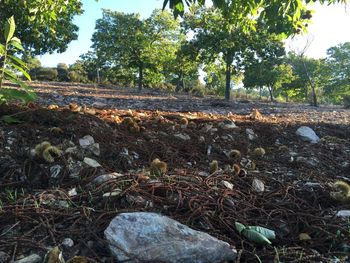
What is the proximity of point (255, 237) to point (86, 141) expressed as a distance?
2.86 metres

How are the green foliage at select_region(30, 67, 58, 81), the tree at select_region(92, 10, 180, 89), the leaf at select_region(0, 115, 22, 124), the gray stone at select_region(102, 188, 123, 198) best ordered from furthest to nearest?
the green foliage at select_region(30, 67, 58, 81) → the tree at select_region(92, 10, 180, 89) → the leaf at select_region(0, 115, 22, 124) → the gray stone at select_region(102, 188, 123, 198)

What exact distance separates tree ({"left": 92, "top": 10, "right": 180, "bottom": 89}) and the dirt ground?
2765cm

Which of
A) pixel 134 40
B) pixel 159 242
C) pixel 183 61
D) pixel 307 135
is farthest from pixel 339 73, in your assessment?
pixel 159 242

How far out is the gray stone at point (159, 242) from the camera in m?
2.65

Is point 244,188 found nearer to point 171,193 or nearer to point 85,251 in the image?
point 171,193

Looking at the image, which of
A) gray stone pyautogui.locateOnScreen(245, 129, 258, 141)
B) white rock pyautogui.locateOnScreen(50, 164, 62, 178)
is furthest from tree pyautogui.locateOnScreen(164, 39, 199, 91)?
white rock pyautogui.locateOnScreen(50, 164, 62, 178)

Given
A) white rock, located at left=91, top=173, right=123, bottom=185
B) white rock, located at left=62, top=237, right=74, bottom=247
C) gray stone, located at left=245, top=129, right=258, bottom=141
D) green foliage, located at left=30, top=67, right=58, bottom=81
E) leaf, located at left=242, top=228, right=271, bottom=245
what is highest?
green foliage, located at left=30, top=67, right=58, bottom=81

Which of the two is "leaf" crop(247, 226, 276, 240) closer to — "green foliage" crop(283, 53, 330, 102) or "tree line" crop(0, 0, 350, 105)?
"tree line" crop(0, 0, 350, 105)

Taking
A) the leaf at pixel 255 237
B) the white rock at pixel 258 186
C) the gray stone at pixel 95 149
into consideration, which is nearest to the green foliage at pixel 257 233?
the leaf at pixel 255 237

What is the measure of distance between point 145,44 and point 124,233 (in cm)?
3215

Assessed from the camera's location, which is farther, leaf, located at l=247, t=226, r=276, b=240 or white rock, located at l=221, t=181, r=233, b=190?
white rock, located at l=221, t=181, r=233, b=190

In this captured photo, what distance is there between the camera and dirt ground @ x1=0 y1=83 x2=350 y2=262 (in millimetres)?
3051

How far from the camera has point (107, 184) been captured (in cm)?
383

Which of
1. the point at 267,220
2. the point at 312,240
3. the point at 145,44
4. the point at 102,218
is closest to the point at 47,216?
the point at 102,218
